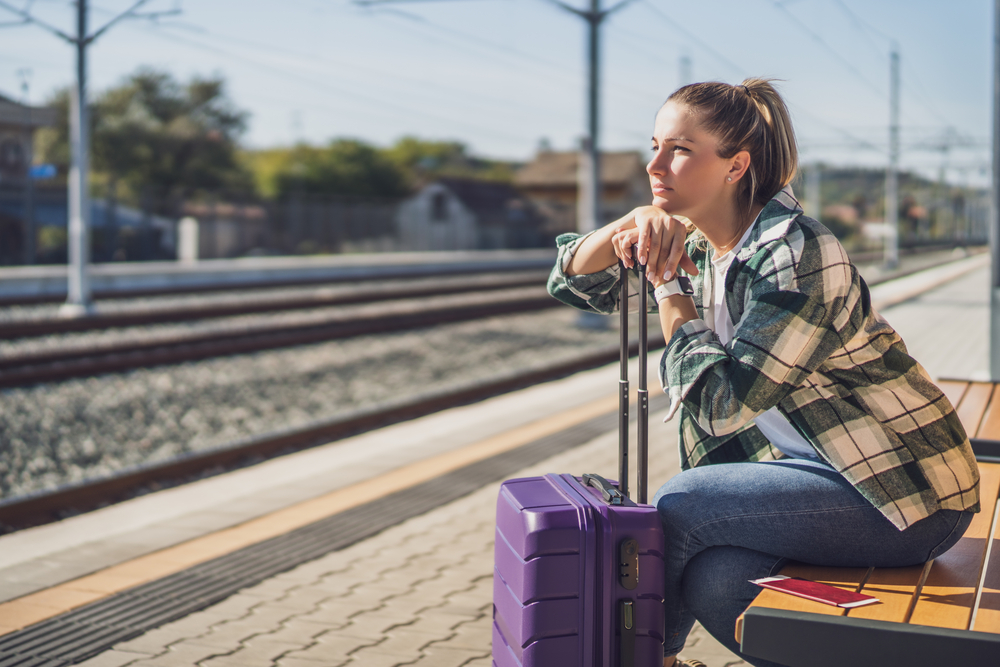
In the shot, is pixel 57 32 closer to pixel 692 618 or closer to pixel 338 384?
pixel 338 384

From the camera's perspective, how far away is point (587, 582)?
1.86m

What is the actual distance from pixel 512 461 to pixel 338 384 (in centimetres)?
433

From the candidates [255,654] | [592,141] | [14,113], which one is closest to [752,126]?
[255,654]

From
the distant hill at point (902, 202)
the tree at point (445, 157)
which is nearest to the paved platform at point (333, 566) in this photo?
the distant hill at point (902, 202)

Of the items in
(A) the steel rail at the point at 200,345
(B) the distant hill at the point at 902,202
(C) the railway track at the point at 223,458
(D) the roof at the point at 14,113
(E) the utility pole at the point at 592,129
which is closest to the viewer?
(C) the railway track at the point at 223,458

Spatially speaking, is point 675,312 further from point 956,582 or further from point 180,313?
point 180,313

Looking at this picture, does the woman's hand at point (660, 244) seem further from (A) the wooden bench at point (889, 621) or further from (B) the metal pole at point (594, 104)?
(B) the metal pole at point (594, 104)

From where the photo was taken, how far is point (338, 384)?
9.83 m

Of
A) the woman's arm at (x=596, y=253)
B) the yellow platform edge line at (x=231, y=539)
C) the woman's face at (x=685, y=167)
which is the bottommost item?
the yellow platform edge line at (x=231, y=539)

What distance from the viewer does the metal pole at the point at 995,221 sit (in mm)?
5945

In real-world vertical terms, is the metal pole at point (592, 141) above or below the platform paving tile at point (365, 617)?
above

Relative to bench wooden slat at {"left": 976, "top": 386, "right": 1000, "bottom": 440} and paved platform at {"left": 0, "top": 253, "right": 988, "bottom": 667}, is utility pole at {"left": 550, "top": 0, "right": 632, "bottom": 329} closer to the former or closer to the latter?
paved platform at {"left": 0, "top": 253, "right": 988, "bottom": 667}

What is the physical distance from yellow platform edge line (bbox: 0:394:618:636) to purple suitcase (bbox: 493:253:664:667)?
2.25m

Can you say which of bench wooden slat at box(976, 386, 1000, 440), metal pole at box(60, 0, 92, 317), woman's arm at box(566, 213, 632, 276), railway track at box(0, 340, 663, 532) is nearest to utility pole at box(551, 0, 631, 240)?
railway track at box(0, 340, 663, 532)
